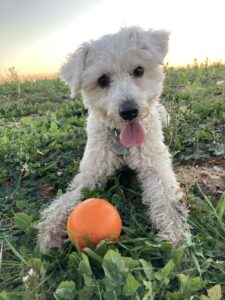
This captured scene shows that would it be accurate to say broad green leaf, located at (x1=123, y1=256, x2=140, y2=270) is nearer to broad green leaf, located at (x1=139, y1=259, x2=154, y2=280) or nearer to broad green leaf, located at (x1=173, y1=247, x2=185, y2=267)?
broad green leaf, located at (x1=139, y1=259, x2=154, y2=280)

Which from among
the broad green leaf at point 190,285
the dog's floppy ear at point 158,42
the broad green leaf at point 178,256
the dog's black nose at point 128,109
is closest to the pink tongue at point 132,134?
the dog's black nose at point 128,109

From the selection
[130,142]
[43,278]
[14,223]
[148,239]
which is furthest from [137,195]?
[43,278]

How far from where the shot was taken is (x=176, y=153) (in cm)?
512

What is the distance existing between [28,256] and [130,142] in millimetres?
1476

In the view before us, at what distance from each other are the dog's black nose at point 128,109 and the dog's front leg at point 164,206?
24.4 inches

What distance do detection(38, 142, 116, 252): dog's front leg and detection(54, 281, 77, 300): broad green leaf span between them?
2.28 ft

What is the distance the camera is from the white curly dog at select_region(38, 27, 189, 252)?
4047 mm

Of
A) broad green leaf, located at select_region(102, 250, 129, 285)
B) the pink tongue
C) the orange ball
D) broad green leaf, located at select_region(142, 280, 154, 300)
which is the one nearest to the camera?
broad green leaf, located at select_region(142, 280, 154, 300)

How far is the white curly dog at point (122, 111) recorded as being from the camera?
13.3ft

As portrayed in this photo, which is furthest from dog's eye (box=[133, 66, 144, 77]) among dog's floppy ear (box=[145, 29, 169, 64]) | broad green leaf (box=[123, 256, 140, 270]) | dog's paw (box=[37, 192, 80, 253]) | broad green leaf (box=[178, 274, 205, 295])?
broad green leaf (box=[178, 274, 205, 295])

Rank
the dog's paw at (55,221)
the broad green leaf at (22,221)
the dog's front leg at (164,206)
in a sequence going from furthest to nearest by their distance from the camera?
the broad green leaf at (22,221) < the dog's paw at (55,221) < the dog's front leg at (164,206)

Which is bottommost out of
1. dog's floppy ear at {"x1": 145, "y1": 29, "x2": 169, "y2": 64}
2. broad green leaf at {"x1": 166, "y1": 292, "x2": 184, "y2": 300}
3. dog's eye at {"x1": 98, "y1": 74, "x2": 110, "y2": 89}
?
broad green leaf at {"x1": 166, "y1": 292, "x2": 184, "y2": 300}

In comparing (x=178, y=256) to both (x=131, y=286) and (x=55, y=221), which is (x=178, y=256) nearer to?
(x=131, y=286)

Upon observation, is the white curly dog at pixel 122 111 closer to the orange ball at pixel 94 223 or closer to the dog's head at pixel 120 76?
the dog's head at pixel 120 76
